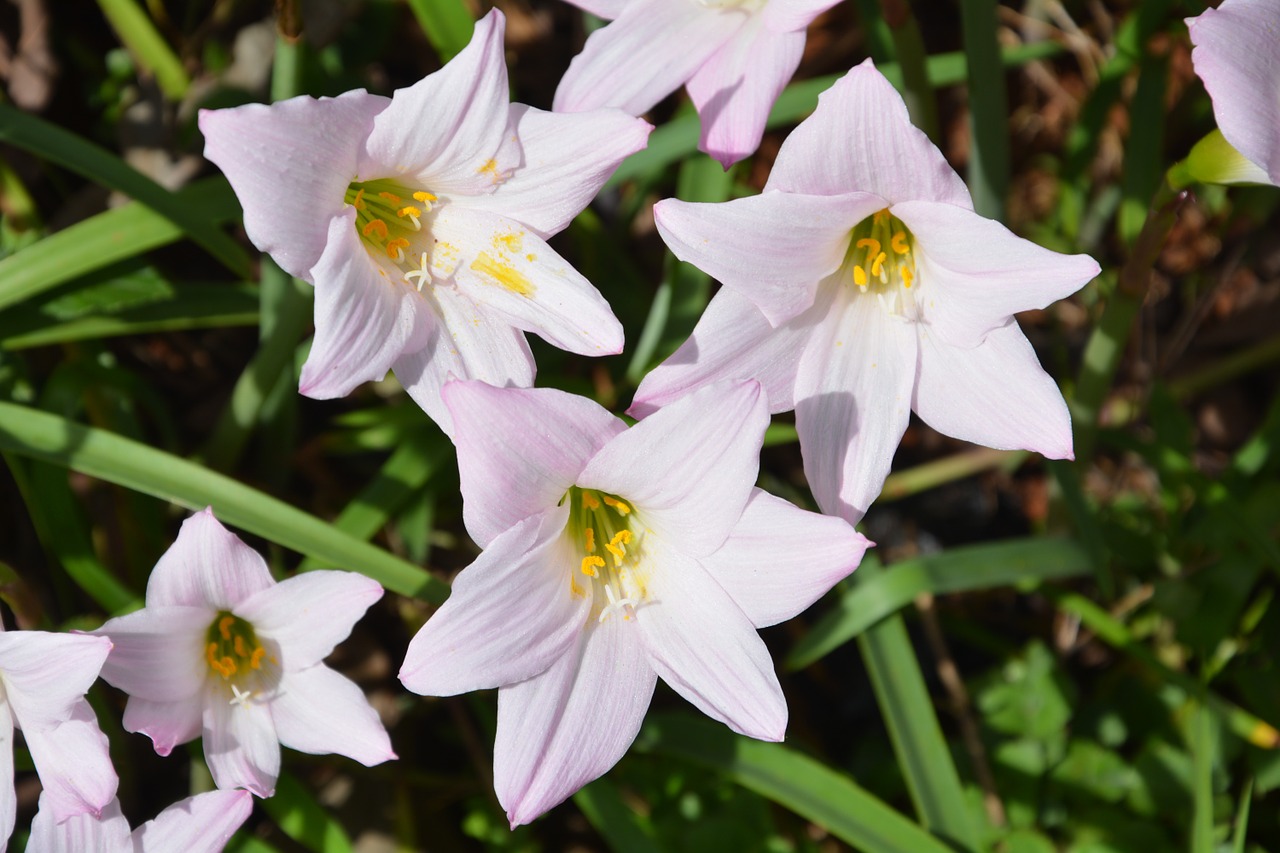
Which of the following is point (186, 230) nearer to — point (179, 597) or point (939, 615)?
point (179, 597)

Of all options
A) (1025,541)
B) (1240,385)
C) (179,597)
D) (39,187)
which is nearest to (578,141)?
(179,597)

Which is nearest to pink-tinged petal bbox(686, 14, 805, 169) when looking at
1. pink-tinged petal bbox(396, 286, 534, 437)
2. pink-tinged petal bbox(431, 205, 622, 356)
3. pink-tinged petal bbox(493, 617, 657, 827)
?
pink-tinged petal bbox(431, 205, 622, 356)

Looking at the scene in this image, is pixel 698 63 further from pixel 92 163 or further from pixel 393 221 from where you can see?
pixel 92 163

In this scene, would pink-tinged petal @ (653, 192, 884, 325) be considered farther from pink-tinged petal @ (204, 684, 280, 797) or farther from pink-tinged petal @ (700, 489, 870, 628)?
pink-tinged petal @ (204, 684, 280, 797)

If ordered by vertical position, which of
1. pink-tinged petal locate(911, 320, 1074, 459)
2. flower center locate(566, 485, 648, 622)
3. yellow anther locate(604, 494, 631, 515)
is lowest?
flower center locate(566, 485, 648, 622)

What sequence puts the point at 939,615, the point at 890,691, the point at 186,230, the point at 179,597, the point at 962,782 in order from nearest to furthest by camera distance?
the point at 179,597, the point at 186,230, the point at 890,691, the point at 962,782, the point at 939,615

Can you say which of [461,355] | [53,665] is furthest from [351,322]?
[53,665]
